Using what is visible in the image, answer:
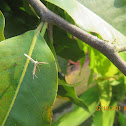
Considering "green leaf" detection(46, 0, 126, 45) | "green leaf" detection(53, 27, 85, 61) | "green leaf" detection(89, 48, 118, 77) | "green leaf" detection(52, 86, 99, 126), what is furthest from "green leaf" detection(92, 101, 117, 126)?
"green leaf" detection(46, 0, 126, 45)

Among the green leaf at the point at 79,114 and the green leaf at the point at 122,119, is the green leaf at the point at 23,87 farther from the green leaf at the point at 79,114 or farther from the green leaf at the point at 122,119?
the green leaf at the point at 122,119

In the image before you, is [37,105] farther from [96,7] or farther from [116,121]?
[116,121]

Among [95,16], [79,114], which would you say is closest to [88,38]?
[95,16]

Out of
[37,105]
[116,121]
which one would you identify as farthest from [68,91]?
[116,121]

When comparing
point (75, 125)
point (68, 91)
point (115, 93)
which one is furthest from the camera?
point (115, 93)

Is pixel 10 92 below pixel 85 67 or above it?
above

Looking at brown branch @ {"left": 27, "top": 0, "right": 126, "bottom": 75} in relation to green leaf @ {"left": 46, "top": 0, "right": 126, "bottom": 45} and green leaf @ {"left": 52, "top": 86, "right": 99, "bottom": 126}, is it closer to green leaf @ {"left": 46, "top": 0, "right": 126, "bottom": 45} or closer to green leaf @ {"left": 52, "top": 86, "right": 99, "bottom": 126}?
green leaf @ {"left": 46, "top": 0, "right": 126, "bottom": 45}
